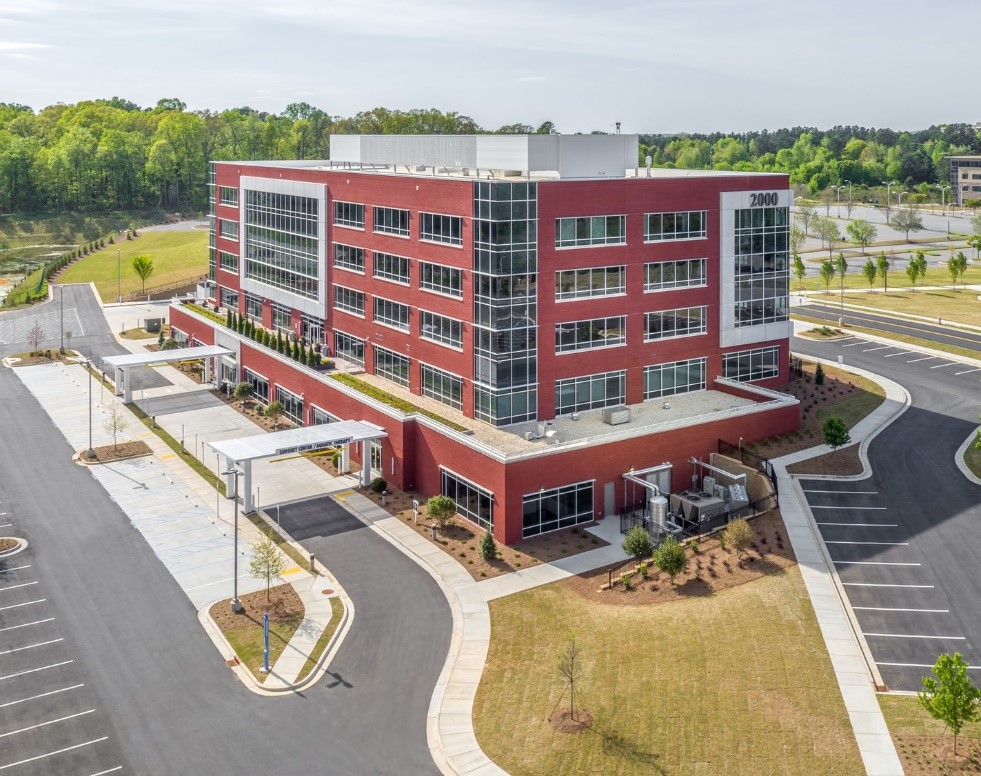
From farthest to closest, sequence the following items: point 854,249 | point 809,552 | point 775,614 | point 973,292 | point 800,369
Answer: point 854,249 → point 973,292 → point 800,369 → point 809,552 → point 775,614

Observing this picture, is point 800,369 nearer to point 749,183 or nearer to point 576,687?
point 749,183

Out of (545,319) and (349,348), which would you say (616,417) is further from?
(349,348)

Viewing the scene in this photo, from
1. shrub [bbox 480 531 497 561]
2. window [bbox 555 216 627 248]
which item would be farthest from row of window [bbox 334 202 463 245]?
shrub [bbox 480 531 497 561]

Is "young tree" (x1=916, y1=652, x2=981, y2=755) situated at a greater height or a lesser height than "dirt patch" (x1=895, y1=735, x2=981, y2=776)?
greater

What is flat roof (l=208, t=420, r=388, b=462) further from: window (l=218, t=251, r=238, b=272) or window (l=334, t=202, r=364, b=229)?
window (l=218, t=251, r=238, b=272)

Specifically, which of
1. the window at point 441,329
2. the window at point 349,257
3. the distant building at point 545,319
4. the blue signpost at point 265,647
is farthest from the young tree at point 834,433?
the blue signpost at point 265,647

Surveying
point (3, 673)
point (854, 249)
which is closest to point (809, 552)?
point (3, 673)

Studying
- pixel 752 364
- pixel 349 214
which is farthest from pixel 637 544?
pixel 349 214
